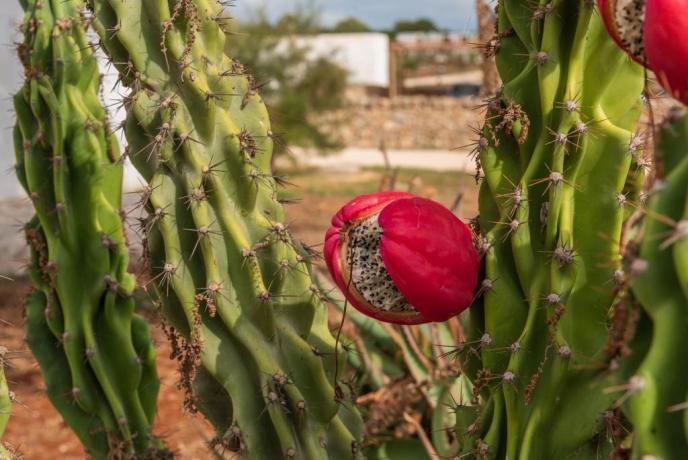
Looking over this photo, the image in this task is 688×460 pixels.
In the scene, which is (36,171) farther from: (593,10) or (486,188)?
(593,10)

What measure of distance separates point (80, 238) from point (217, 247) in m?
0.90

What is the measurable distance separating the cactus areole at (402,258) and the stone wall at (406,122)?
1981 centimetres

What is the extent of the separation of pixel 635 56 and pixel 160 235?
1.06 m

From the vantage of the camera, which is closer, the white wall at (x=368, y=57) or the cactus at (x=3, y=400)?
the cactus at (x=3, y=400)

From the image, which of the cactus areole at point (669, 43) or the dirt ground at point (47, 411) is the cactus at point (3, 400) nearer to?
the dirt ground at point (47, 411)

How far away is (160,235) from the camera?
6.16ft

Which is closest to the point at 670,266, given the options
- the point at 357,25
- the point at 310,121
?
the point at 310,121

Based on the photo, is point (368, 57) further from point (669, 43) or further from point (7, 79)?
point (669, 43)

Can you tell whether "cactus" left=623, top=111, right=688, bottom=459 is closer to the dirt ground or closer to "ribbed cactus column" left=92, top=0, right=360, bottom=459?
"ribbed cactus column" left=92, top=0, right=360, bottom=459

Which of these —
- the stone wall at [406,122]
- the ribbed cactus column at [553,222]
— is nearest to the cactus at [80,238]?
the ribbed cactus column at [553,222]

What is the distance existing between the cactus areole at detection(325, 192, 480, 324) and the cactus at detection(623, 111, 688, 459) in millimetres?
558

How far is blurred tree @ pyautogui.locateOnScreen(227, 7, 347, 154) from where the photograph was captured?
16.0 metres

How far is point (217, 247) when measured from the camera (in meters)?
1.86

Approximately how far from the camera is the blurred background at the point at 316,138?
460 cm
